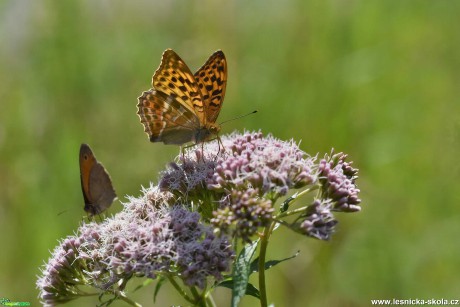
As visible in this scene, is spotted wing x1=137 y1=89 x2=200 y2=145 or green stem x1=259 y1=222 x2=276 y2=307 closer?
green stem x1=259 y1=222 x2=276 y2=307

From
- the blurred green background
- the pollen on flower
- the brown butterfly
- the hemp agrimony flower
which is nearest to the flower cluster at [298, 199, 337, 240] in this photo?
the hemp agrimony flower

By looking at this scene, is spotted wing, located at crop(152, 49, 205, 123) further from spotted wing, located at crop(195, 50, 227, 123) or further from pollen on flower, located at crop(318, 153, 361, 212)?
pollen on flower, located at crop(318, 153, 361, 212)

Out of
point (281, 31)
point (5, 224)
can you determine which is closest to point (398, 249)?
point (281, 31)

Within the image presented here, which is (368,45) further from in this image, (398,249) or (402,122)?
(398,249)

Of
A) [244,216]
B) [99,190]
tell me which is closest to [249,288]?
[244,216]

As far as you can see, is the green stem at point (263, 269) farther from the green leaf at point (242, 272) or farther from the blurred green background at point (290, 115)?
the blurred green background at point (290, 115)

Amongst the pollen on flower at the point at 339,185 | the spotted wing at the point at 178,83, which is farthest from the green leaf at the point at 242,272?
the spotted wing at the point at 178,83
